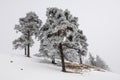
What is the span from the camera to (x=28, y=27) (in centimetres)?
3650

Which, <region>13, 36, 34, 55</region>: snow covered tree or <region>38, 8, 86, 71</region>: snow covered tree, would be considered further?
<region>13, 36, 34, 55</region>: snow covered tree

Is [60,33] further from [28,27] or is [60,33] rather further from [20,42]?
[20,42]

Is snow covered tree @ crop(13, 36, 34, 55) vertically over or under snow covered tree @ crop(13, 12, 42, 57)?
under

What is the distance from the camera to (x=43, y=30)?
2736 centimetres

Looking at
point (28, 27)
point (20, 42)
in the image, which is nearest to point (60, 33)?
point (28, 27)

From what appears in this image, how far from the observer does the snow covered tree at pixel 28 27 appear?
119ft

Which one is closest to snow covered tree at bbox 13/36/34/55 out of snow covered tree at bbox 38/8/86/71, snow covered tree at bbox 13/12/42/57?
snow covered tree at bbox 13/12/42/57

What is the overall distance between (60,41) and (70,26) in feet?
9.39

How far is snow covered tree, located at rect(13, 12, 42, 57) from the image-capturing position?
1428 inches

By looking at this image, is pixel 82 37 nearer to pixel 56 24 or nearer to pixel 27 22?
pixel 27 22

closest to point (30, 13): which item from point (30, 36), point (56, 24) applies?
point (30, 36)

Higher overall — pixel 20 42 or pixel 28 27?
pixel 28 27

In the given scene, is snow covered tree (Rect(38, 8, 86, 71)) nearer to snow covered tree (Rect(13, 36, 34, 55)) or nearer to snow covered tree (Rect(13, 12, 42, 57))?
snow covered tree (Rect(13, 12, 42, 57))

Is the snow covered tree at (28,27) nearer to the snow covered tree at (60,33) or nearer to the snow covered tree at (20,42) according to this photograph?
the snow covered tree at (20,42)
